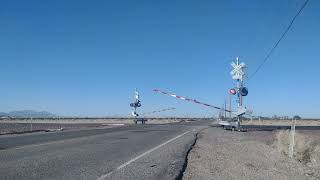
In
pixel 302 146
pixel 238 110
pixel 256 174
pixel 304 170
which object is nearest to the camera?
pixel 256 174

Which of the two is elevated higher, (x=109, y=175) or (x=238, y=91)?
(x=238, y=91)

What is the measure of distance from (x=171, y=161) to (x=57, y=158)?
12.4 ft

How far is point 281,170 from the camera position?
16.1 meters

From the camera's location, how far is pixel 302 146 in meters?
26.0

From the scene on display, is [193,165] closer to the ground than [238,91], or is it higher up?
closer to the ground

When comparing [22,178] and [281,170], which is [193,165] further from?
[22,178]

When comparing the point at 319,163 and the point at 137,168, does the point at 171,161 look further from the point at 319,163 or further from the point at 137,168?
the point at 319,163

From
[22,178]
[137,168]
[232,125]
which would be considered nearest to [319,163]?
[137,168]

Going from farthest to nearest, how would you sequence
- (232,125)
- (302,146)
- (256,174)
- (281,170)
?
(232,125), (302,146), (281,170), (256,174)

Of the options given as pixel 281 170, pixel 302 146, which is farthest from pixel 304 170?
pixel 302 146

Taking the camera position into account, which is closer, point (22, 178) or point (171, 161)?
point (22, 178)

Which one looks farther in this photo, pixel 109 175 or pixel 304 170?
pixel 304 170

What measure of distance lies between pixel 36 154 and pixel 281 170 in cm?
867

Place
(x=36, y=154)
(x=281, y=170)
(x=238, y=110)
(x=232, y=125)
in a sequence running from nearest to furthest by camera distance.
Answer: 1. (x=281, y=170)
2. (x=36, y=154)
3. (x=238, y=110)
4. (x=232, y=125)
